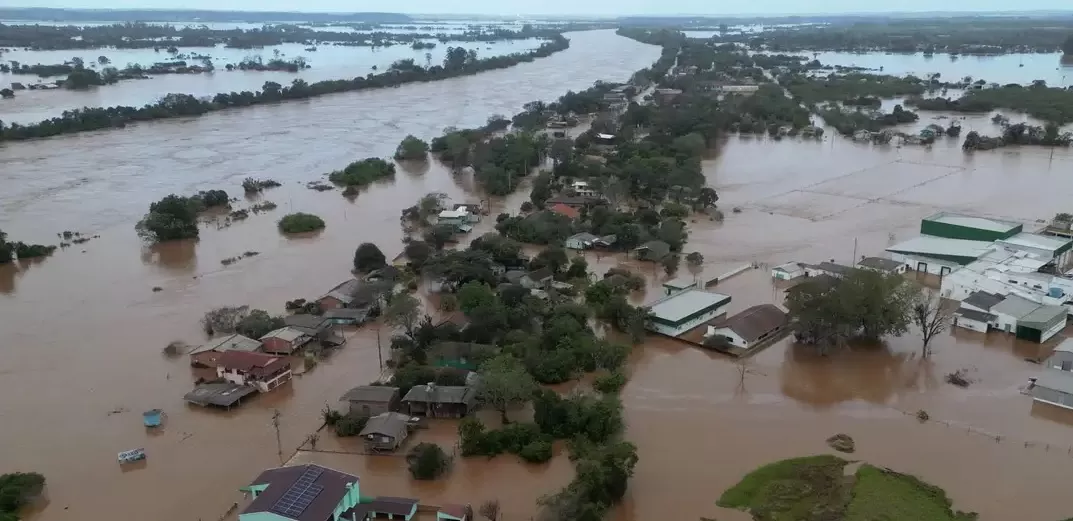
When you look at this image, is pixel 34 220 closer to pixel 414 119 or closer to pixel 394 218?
pixel 394 218

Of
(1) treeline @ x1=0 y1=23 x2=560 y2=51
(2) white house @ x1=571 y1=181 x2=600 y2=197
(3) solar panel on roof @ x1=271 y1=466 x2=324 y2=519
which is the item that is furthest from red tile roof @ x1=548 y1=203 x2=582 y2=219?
(1) treeline @ x1=0 y1=23 x2=560 y2=51

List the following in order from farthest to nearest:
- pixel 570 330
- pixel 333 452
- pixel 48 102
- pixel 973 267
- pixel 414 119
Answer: pixel 48 102 < pixel 414 119 < pixel 973 267 < pixel 570 330 < pixel 333 452

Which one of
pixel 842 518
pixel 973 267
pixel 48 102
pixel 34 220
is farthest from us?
pixel 48 102

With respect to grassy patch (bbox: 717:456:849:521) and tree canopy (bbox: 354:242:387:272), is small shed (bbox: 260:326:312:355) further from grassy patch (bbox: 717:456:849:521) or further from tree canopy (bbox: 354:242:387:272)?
grassy patch (bbox: 717:456:849:521)

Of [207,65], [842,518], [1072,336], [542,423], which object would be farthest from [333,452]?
[207,65]

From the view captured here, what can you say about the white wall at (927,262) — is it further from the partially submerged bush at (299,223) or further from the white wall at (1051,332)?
the partially submerged bush at (299,223)

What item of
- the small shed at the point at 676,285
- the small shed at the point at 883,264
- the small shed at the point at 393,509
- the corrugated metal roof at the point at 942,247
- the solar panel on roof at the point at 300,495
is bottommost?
the small shed at the point at 393,509

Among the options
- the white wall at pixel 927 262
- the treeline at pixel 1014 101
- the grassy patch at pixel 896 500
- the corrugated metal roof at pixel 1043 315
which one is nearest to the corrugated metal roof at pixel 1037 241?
the white wall at pixel 927 262

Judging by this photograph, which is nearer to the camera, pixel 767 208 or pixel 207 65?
pixel 767 208
